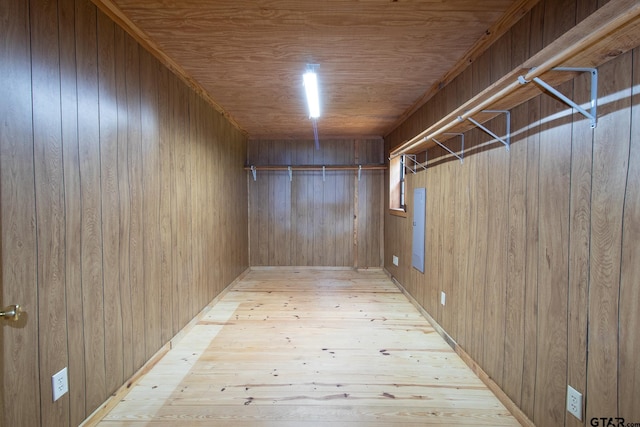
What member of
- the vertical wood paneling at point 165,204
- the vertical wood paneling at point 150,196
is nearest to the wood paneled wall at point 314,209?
the vertical wood paneling at point 165,204

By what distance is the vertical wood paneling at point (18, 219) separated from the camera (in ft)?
4.00

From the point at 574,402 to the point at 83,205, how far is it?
266 centimetres

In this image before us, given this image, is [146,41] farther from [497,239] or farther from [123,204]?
[497,239]

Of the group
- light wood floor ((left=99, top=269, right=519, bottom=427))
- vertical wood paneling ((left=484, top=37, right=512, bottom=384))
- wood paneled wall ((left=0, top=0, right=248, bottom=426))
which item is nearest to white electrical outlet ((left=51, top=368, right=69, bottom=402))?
wood paneled wall ((left=0, top=0, right=248, bottom=426))

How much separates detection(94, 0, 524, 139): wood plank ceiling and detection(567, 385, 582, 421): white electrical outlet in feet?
6.71

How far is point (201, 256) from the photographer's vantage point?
10.9 ft

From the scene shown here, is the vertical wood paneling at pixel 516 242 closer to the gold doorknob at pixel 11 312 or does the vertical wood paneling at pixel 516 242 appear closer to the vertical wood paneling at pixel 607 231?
the vertical wood paneling at pixel 607 231

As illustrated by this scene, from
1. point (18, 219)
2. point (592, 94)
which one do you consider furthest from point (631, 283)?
point (18, 219)

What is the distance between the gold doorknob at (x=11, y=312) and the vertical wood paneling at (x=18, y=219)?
7cm

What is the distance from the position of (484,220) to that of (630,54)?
4.07 ft

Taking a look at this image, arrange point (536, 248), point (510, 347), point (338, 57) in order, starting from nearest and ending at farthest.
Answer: point (536, 248) → point (510, 347) → point (338, 57)

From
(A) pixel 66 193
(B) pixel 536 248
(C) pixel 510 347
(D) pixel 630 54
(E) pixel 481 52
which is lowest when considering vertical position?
(C) pixel 510 347

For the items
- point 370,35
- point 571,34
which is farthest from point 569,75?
point 370,35

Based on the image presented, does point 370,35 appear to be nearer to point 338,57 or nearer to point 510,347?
point 338,57
